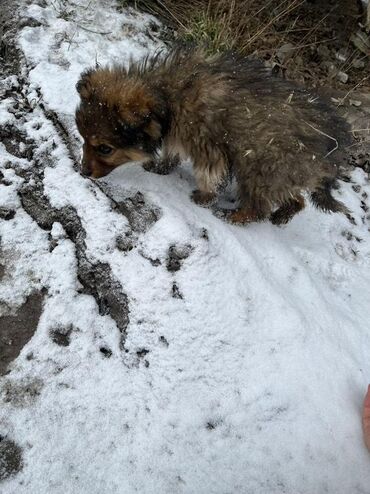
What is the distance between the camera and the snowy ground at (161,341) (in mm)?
2340

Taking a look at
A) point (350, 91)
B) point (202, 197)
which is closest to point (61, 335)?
point (202, 197)

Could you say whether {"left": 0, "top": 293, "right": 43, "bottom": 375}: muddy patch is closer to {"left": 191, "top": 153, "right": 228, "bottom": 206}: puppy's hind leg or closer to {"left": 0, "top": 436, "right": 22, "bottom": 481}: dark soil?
{"left": 0, "top": 436, "right": 22, "bottom": 481}: dark soil

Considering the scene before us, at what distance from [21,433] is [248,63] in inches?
115

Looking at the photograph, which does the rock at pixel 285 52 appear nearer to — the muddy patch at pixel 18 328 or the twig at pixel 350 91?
the twig at pixel 350 91

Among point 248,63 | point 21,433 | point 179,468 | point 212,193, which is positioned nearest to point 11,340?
point 21,433

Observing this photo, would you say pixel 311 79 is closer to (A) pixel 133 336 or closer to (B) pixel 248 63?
(B) pixel 248 63

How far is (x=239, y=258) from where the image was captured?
3047 millimetres

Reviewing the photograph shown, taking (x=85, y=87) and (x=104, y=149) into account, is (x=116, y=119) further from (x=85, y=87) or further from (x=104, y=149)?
(x=85, y=87)

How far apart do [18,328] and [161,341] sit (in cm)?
88

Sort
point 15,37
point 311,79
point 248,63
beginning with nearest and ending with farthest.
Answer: point 248,63 → point 15,37 → point 311,79

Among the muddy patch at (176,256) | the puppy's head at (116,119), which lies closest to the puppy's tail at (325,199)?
the muddy patch at (176,256)

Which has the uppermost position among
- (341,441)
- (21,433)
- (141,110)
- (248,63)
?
(248,63)

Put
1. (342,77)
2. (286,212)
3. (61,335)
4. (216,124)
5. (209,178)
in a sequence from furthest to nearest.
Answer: (342,77) → (286,212) → (209,178) → (216,124) → (61,335)

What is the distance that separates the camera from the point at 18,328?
261 centimetres
